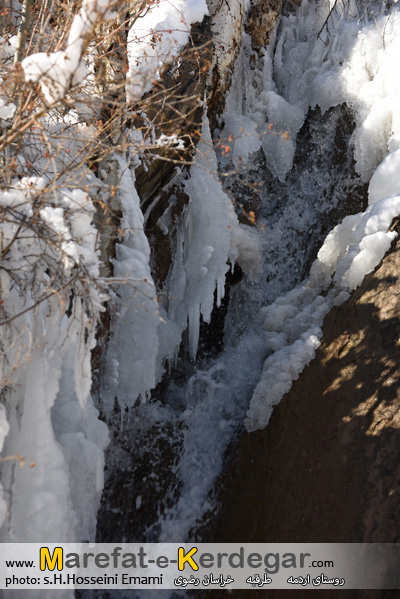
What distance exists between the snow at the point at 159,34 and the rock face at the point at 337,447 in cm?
208

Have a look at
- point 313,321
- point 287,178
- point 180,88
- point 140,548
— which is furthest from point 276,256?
point 140,548

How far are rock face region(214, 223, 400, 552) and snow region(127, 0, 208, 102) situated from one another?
2079 mm

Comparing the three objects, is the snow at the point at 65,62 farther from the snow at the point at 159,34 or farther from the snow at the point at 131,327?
the snow at the point at 131,327

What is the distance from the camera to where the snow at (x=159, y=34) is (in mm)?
3529

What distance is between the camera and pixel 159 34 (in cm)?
374

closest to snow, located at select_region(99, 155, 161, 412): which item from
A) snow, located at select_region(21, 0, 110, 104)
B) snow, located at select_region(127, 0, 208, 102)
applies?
snow, located at select_region(127, 0, 208, 102)

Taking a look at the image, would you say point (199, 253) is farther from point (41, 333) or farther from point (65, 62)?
point (65, 62)

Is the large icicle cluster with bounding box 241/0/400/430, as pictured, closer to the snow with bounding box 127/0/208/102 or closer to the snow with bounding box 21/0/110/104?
the snow with bounding box 127/0/208/102

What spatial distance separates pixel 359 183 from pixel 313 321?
167 cm

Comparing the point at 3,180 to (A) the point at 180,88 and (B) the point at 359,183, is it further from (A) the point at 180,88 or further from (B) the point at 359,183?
(B) the point at 359,183

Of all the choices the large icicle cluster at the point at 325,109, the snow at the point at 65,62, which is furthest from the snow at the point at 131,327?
the snow at the point at 65,62

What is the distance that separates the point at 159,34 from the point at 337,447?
301 cm

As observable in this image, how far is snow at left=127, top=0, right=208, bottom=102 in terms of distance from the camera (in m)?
3.53

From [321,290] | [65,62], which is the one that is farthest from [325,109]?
[65,62]
